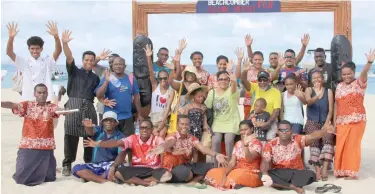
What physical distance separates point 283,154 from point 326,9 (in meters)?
2.89

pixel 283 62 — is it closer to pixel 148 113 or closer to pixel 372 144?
pixel 148 113

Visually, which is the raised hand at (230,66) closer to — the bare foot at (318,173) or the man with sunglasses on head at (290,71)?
the man with sunglasses on head at (290,71)

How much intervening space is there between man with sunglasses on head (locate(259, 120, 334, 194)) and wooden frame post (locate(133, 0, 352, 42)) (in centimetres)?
216

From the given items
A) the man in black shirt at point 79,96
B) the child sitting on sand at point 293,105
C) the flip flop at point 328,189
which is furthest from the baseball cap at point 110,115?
the flip flop at point 328,189

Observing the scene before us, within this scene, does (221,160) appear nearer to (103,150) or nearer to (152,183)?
Answer: (152,183)

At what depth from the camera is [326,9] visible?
25.2ft

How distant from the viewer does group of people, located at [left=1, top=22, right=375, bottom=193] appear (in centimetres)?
610

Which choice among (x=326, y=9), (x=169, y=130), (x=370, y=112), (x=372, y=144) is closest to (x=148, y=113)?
(x=169, y=130)

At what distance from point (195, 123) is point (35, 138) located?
219cm

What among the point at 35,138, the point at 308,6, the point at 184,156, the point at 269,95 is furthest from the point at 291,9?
the point at 35,138

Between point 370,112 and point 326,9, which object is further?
point 370,112

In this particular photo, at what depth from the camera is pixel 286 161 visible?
608cm

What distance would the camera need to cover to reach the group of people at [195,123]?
610 centimetres

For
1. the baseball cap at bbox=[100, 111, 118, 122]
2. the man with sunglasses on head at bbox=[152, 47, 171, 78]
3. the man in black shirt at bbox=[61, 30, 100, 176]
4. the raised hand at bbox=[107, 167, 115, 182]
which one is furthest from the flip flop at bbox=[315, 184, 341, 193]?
the man in black shirt at bbox=[61, 30, 100, 176]
